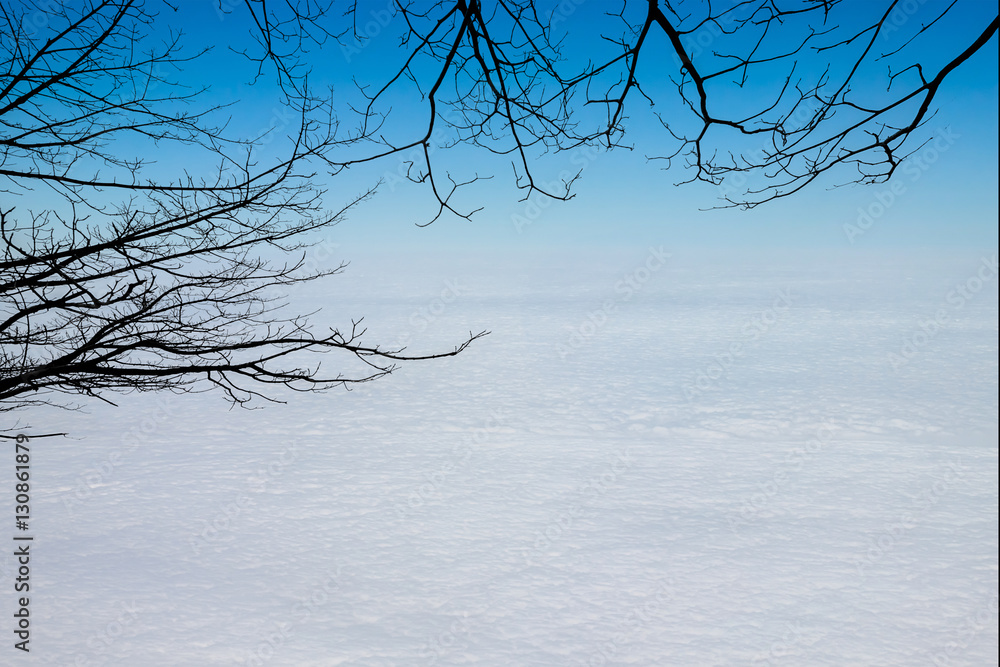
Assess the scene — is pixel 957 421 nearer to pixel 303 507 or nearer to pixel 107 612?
pixel 303 507

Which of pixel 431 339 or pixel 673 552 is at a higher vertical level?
pixel 431 339

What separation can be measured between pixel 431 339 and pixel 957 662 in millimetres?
22314

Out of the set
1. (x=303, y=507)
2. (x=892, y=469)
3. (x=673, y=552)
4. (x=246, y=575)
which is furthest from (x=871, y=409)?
(x=246, y=575)

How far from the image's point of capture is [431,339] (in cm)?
2898

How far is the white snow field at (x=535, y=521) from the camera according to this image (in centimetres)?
888

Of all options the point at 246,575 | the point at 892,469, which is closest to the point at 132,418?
the point at 246,575

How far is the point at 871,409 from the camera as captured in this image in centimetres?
1941

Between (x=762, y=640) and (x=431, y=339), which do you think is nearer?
(x=762, y=640)

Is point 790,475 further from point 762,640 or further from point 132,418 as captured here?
point 132,418

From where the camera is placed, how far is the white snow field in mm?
8875

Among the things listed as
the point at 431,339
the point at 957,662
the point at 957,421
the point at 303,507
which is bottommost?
A: the point at 957,662

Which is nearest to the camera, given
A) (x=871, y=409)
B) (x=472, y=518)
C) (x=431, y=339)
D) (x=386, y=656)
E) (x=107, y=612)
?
(x=386, y=656)

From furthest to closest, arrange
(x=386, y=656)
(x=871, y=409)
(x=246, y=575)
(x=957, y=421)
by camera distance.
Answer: (x=871, y=409), (x=957, y=421), (x=246, y=575), (x=386, y=656)

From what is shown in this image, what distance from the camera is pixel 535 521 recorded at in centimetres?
1245
